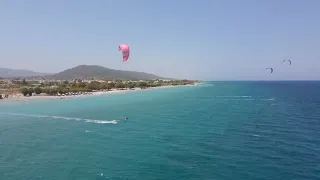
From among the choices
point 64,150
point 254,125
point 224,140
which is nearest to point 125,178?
point 64,150

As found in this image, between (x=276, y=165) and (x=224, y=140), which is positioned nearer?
(x=276, y=165)

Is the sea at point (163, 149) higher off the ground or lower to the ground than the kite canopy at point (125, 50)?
lower

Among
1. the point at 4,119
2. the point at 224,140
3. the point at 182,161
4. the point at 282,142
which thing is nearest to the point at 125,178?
the point at 182,161

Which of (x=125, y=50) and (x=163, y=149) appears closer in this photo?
(x=163, y=149)

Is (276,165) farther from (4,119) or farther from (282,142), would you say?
(4,119)

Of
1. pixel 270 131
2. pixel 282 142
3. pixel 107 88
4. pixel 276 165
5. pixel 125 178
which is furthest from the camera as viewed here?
pixel 107 88

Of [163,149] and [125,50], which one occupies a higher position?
[125,50]

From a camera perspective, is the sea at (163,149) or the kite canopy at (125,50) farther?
the kite canopy at (125,50)

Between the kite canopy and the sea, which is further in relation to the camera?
the kite canopy

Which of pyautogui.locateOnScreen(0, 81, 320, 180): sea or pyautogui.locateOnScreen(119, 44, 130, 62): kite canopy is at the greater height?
pyautogui.locateOnScreen(119, 44, 130, 62): kite canopy

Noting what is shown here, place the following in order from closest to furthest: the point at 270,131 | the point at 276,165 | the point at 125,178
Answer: the point at 125,178
the point at 276,165
the point at 270,131
